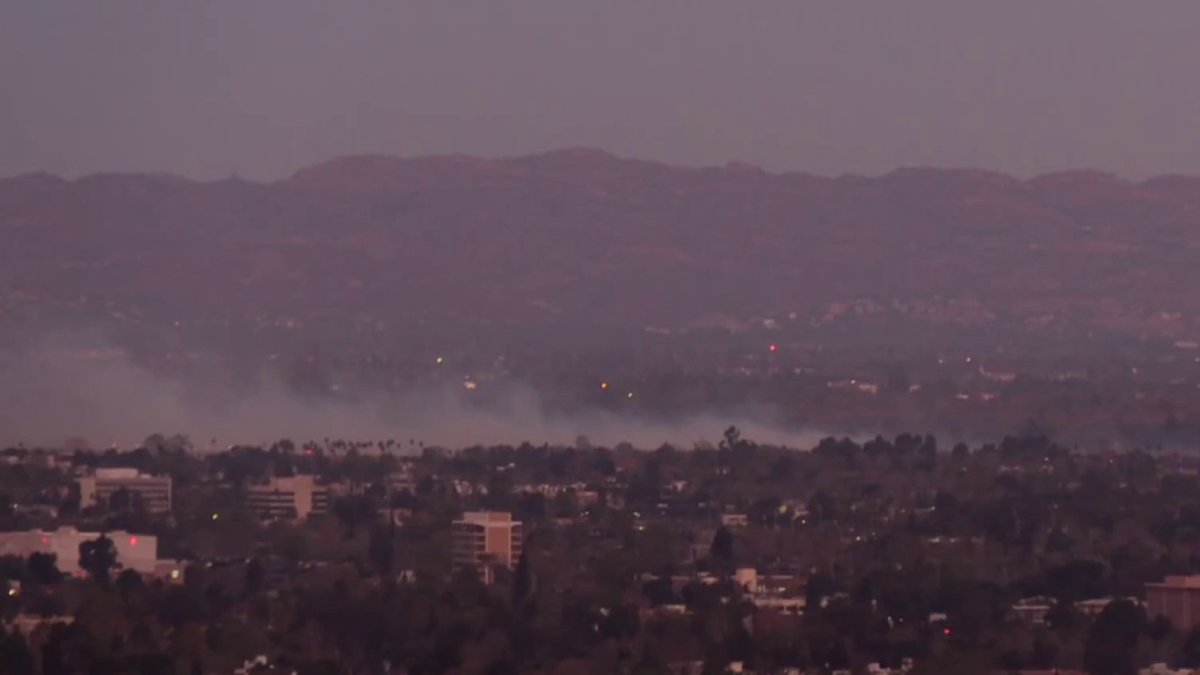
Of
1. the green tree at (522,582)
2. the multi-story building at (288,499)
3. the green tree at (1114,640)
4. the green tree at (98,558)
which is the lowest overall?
the green tree at (1114,640)

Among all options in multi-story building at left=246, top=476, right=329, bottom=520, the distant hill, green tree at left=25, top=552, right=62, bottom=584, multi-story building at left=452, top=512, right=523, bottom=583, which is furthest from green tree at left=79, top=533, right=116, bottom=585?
the distant hill

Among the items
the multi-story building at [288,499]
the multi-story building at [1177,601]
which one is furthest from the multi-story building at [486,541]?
the multi-story building at [1177,601]

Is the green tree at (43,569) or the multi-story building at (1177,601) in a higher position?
the green tree at (43,569)

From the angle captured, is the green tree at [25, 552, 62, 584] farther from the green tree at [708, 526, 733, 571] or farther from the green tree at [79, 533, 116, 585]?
the green tree at [708, 526, 733, 571]

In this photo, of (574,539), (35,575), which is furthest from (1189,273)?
(35,575)

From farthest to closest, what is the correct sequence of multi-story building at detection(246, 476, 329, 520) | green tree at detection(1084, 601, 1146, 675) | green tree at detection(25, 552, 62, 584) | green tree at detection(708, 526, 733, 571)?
multi-story building at detection(246, 476, 329, 520)
green tree at detection(708, 526, 733, 571)
green tree at detection(25, 552, 62, 584)
green tree at detection(1084, 601, 1146, 675)

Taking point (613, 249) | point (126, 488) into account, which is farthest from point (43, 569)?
point (613, 249)

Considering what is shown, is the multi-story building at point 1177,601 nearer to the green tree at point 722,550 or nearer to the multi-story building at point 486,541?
the green tree at point 722,550
